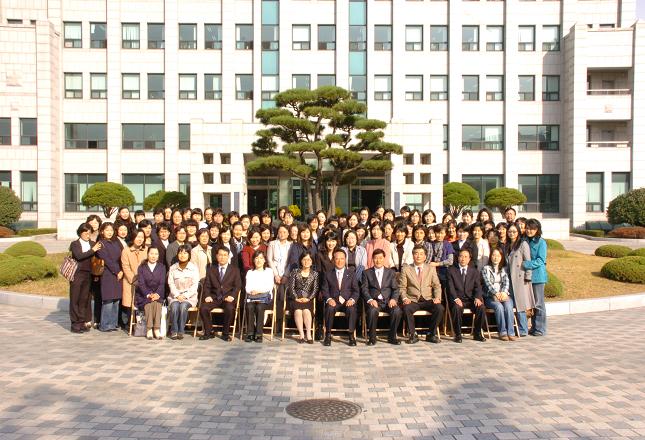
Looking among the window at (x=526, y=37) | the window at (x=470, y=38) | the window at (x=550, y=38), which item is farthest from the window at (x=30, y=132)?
the window at (x=550, y=38)

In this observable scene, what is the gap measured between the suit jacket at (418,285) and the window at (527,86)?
109ft

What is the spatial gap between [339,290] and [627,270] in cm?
926

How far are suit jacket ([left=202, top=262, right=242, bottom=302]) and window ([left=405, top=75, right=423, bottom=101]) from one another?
104ft

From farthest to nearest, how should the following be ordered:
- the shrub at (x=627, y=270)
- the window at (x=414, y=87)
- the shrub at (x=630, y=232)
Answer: the window at (x=414, y=87) → the shrub at (x=630, y=232) → the shrub at (x=627, y=270)

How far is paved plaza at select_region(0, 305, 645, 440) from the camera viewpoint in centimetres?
527

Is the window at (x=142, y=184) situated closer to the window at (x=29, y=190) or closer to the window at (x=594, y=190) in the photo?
the window at (x=29, y=190)

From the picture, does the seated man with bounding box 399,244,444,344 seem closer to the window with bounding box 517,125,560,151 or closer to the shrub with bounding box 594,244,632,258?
the shrub with bounding box 594,244,632,258

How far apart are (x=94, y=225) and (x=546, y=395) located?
8.14 meters

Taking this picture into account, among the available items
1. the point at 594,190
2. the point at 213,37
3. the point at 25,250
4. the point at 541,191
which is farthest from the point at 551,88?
the point at 25,250

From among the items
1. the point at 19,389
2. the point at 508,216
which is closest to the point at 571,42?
the point at 508,216

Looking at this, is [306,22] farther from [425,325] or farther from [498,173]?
[425,325]

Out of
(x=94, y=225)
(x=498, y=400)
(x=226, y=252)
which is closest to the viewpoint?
(x=498, y=400)

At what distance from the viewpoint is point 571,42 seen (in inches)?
1448

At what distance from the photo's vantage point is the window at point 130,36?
38.1m
